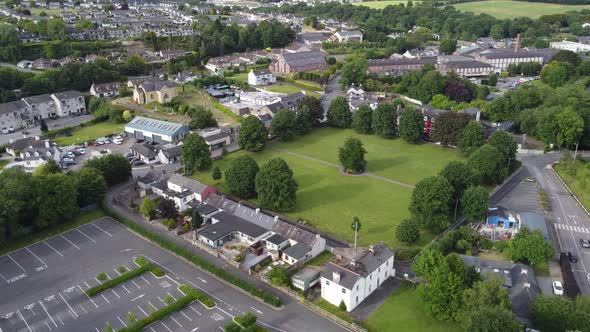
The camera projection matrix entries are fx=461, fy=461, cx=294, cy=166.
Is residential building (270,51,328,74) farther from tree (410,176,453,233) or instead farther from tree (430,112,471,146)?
tree (410,176,453,233)

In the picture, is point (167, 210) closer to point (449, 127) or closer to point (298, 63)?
point (449, 127)

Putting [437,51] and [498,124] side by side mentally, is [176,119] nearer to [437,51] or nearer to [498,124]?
[498,124]

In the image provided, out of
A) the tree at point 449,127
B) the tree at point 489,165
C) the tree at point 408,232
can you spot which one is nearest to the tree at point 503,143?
the tree at point 489,165

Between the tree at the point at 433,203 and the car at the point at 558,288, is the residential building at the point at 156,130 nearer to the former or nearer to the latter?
the tree at the point at 433,203


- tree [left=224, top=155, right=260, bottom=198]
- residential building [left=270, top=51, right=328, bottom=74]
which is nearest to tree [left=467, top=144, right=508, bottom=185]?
tree [left=224, top=155, right=260, bottom=198]

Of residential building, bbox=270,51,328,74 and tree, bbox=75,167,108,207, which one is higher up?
residential building, bbox=270,51,328,74

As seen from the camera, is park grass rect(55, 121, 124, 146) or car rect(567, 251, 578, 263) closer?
car rect(567, 251, 578, 263)

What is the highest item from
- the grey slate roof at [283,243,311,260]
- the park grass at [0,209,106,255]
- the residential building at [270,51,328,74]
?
the residential building at [270,51,328,74]
